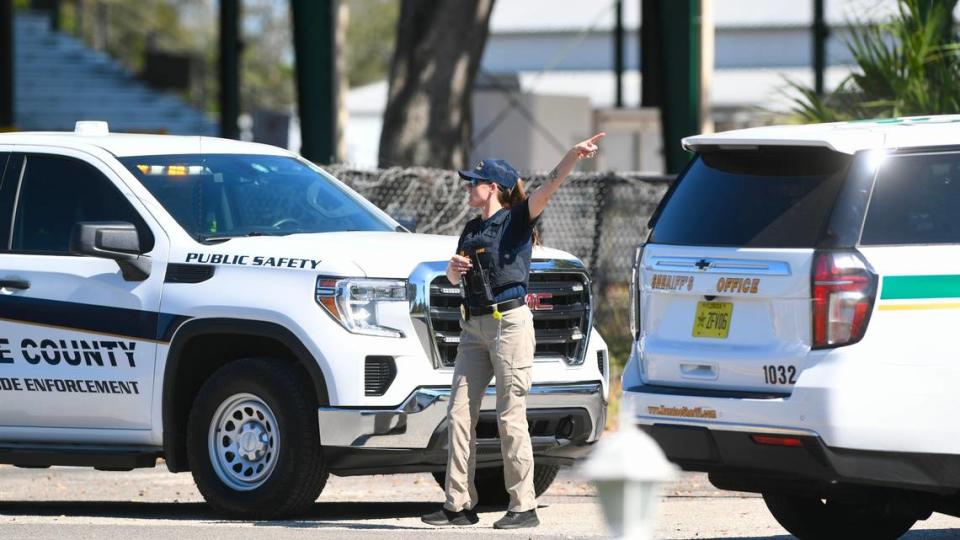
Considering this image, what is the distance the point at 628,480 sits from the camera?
473 cm

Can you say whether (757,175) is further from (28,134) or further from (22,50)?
(22,50)

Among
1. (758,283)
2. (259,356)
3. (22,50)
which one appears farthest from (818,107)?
(22,50)

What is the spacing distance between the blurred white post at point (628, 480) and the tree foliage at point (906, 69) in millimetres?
9593

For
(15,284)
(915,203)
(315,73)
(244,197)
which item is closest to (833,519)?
(915,203)

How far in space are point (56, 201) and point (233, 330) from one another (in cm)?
154

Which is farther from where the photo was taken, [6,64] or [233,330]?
[6,64]

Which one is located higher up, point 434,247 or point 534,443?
point 434,247

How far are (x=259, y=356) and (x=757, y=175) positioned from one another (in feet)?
10.4

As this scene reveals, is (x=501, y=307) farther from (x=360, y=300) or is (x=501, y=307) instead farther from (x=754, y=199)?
(x=754, y=199)

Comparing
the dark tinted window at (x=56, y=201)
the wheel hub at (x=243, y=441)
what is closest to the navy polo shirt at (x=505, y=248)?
the wheel hub at (x=243, y=441)

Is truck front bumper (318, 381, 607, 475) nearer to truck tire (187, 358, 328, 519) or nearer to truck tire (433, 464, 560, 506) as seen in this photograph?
truck tire (187, 358, 328, 519)

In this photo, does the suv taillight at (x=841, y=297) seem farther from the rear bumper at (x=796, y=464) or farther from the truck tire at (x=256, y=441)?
the truck tire at (x=256, y=441)

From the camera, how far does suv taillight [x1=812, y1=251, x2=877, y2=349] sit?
23.3 feet

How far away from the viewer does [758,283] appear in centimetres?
739
